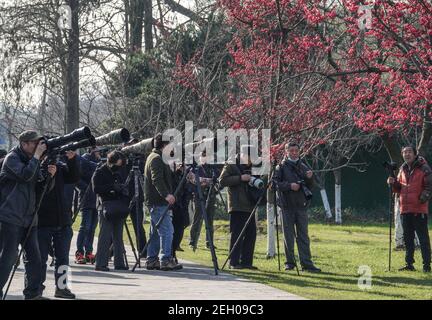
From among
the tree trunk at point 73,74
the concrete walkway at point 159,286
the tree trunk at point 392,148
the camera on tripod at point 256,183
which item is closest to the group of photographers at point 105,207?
the camera on tripod at point 256,183

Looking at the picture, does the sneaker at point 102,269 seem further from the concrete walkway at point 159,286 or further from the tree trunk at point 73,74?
the tree trunk at point 73,74

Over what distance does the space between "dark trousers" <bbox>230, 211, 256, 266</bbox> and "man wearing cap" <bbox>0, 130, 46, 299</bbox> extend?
17.3 feet

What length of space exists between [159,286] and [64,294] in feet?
→ 5.50

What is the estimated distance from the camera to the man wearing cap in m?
10.0

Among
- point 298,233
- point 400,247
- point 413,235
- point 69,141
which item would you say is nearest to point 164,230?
point 298,233

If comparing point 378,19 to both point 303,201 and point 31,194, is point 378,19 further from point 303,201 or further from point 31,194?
point 31,194

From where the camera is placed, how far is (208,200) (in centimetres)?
1895

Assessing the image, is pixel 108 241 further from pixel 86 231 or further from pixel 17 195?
pixel 17 195

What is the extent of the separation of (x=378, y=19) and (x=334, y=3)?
13.8ft

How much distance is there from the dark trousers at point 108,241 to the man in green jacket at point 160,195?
1.52 feet

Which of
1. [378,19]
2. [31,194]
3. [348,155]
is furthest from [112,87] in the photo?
[31,194]

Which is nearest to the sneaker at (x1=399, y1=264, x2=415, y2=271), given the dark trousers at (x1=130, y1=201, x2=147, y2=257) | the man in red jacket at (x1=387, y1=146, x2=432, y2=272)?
the man in red jacket at (x1=387, y1=146, x2=432, y2=272)

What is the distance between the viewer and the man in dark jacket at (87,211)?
A: 1564 cm

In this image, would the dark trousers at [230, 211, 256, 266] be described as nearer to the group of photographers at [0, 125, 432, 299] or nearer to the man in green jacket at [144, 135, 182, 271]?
the group of photographers at [0, 125, 432, 299]
